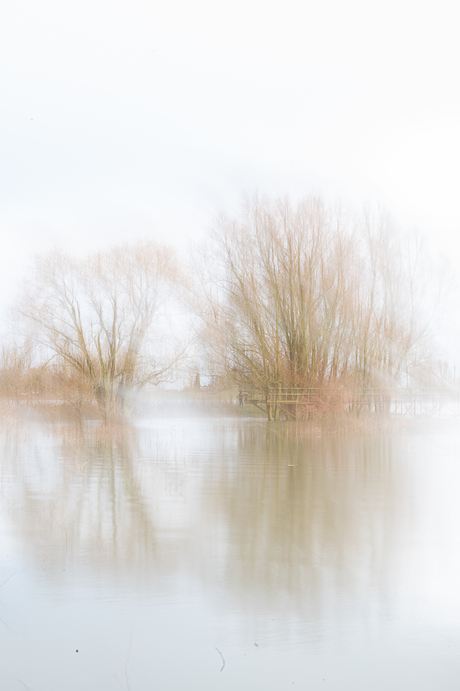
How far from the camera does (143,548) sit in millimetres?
5914

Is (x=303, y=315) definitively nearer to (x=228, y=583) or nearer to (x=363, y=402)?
(x=363, y=402)

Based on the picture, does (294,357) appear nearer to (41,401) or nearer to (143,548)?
(41,401)

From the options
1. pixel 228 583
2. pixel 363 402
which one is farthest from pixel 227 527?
pixel 363 402

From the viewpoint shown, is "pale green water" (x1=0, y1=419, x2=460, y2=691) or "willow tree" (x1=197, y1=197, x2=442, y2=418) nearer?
"pale green water" (x1=0, y1=419, x2=460, y2=691)

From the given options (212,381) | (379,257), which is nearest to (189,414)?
(212,381)

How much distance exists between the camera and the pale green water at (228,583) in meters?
3.54

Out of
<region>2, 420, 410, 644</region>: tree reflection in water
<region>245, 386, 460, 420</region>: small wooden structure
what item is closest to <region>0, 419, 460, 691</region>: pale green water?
<region>2, 420, 410, 644</region>: tree reflection in water

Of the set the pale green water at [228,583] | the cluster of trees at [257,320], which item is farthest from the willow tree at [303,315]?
the pale green water at [228,583]

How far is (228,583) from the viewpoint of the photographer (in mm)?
4895

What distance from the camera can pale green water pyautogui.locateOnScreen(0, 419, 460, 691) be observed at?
354cm

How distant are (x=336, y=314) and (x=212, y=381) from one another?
6.81 metres

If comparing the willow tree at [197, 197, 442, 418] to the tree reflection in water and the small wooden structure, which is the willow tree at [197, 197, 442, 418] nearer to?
the small wooden structure

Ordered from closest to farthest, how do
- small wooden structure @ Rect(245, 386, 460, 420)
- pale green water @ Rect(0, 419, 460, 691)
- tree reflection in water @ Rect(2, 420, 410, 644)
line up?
pale green water @ Rect(0, 419, 460, 691) → tree reflection in water @ Rect(2, 420, 410, 644) → small wooden structure @ Rect(245, 386, 460, 420)

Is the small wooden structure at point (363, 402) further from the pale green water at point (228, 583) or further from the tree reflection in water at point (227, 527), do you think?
the pale green water at point (228, 583)
